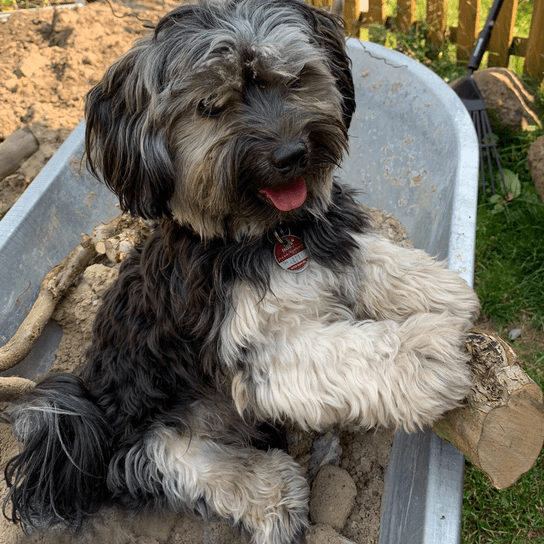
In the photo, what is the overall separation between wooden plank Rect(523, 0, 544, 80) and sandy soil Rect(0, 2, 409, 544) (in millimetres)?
2498

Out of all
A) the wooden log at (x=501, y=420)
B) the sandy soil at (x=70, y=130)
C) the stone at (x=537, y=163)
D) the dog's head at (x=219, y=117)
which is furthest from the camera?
the stone at (x=537, y=163)

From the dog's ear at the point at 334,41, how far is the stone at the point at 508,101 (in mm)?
2600

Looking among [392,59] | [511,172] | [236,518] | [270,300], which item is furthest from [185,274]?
[511,172]

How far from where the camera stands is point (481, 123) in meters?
4.21

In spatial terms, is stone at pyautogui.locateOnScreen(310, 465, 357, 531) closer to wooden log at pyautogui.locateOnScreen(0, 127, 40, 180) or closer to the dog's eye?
the dog's eye

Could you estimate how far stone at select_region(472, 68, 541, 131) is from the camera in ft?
14.2

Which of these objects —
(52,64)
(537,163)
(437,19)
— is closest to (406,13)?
(437,19)

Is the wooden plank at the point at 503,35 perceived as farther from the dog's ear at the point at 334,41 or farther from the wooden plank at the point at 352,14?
the dog's ear at the point at 334,41

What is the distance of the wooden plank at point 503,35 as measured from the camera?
4.63m

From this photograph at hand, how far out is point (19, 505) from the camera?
6.99ft

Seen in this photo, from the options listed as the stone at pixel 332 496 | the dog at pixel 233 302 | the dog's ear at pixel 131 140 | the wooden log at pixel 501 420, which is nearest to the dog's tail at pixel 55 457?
the dog at pixel 233 302

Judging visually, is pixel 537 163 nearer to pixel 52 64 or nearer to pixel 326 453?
pixel 326 453

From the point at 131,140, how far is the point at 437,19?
162 inches

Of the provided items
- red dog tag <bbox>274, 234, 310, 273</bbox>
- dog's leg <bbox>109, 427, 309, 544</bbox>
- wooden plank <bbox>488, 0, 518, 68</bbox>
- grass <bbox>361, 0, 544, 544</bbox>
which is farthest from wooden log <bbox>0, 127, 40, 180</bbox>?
wooden plank <bbox>488, 0, 518, 68</bbox>
